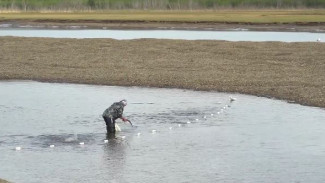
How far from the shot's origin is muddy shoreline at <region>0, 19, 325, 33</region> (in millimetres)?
52812

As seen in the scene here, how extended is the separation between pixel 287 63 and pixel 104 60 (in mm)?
7135

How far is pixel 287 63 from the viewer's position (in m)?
31.0

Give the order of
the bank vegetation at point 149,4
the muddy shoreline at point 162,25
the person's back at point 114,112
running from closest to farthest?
the person's back at point 114,112 < the muddy shoreline at point 162,25 < the bank vegetation at point 149,4

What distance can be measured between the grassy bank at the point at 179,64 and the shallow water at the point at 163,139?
1.64 m

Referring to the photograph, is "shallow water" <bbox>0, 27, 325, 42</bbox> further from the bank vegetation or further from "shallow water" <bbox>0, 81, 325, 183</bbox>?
→ the bank vegetation

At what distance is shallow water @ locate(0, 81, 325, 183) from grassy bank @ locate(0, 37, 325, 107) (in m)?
1.64

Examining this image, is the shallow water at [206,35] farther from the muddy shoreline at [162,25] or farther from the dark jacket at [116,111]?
the dark jacket at [116,111]

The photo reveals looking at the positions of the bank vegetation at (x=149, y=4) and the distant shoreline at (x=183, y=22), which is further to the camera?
the bank vegetation at (x=149, y=4)

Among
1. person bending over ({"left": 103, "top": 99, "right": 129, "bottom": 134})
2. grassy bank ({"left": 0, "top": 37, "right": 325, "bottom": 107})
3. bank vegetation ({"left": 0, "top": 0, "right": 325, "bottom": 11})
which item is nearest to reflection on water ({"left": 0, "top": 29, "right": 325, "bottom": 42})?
grassy bank ({"left": 0, "top": 37, "right": 325, "bottom": 107})

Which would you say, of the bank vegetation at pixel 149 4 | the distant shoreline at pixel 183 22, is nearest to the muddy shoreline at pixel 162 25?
the distant shoreline at pixel 183 22

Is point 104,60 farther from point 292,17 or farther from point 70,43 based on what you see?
point 292,17

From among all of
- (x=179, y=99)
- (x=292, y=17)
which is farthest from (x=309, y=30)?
(x=179, y=99)

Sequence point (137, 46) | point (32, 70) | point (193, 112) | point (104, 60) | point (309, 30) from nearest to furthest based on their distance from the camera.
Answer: point (193, 112), point (32, 70), point (104, 60), point (137, 46), point (309, 30)

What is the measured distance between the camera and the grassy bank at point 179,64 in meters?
26.1
